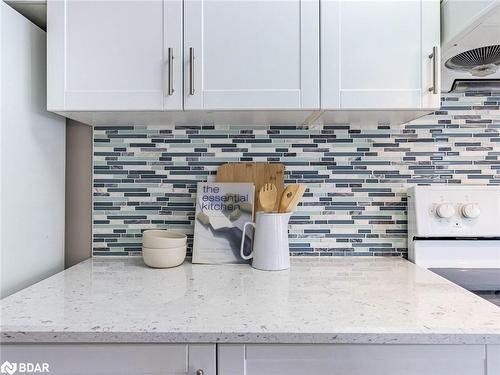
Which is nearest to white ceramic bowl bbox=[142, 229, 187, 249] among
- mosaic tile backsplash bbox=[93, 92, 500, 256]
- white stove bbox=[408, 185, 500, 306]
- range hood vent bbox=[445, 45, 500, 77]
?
mosaic tile backsplash bbox=[93, 92, 500, 256]

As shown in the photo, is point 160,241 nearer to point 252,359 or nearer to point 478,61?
point 252,359

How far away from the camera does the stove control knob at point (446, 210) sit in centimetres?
129

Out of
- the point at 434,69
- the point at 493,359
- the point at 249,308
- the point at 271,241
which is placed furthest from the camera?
the point at 271,241

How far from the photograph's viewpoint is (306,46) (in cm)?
113

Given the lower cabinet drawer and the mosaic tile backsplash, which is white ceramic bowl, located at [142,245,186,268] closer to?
the mosaic tile backsplash

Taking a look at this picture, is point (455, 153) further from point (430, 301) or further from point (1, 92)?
point (1, 92)

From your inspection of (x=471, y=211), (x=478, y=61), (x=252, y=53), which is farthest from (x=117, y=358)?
(x=478, y=61)

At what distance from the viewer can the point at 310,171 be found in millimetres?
1452

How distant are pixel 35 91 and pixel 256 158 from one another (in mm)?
837

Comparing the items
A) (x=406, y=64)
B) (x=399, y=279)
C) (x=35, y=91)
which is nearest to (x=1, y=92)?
(x=35, y=91)

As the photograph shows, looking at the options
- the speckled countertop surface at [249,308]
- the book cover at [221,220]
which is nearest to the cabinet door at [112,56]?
the book cover at [221,220]

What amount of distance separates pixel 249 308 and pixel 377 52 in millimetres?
884

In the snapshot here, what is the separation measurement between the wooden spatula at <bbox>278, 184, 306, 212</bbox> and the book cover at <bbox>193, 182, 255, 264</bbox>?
149 mm

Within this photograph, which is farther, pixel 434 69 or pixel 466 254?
pixel 466 254
